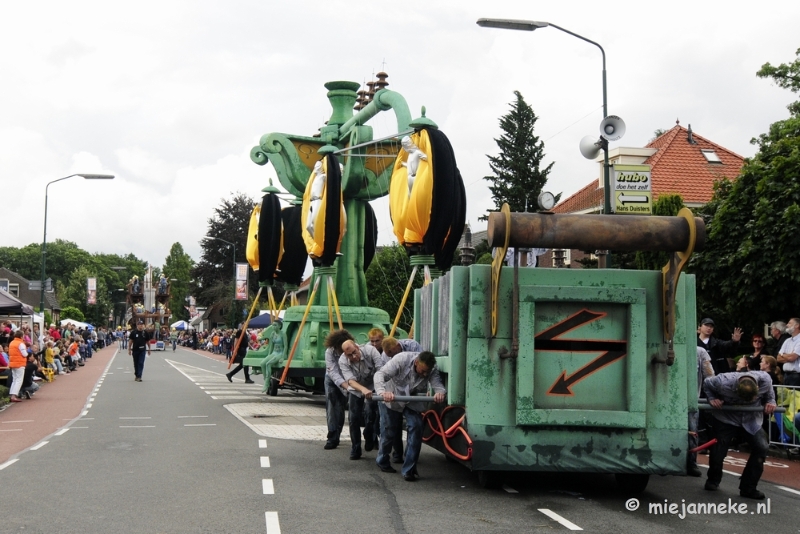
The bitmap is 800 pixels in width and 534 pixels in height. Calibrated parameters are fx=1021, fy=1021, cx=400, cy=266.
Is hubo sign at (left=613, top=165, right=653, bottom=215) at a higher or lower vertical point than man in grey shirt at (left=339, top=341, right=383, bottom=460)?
higher

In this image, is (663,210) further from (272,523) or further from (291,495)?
(272,523)

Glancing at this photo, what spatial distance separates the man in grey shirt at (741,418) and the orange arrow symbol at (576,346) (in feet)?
5.09

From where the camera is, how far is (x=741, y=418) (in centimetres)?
1044

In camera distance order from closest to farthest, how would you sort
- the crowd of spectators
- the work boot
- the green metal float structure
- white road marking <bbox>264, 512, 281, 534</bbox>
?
white road marking <bbox>264, 512, 281, 534</bbox>
the green metal float structure
the work boot
the crowd of spectators

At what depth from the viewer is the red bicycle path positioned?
12805 millimetres

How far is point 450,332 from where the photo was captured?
32.2 feet

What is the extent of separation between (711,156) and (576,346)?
3771 cm

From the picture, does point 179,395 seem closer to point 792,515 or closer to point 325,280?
point 325,280

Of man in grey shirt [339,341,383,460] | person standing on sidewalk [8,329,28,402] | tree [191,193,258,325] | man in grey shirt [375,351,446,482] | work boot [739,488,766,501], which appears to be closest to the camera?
work boot [739,488,766,501]

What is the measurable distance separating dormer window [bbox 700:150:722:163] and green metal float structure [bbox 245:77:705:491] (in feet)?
120

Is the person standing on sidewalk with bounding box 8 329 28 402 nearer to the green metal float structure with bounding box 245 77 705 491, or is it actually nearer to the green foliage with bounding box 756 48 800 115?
the green metal float structure with bounding box 245 77 705 491

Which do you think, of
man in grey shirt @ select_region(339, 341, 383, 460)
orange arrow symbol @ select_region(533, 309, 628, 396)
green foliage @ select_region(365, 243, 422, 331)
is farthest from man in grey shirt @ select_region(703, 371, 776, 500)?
green foliage @ select_region(365, 243, 422, 331)

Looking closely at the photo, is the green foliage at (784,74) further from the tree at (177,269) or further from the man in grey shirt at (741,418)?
the tree at (177,269)

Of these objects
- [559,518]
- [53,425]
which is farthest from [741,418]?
[53,425]
